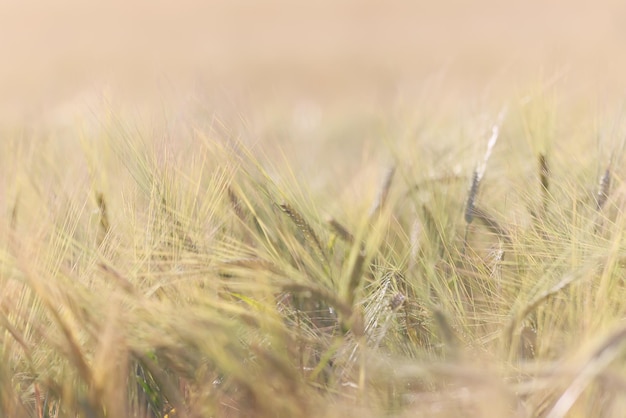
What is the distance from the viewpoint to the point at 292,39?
12250 millimetres

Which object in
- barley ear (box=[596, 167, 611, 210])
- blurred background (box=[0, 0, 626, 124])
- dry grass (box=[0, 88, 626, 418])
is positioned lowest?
blurred background (box=[0, 0, 626, 124])

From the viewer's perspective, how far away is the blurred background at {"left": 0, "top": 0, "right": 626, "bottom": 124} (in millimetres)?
7824

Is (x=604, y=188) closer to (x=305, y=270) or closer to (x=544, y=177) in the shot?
(x=544, y=177)

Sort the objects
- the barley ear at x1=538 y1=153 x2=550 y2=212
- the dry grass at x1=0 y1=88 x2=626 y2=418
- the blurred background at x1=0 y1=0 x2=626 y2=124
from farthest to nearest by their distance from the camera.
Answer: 1. the blurred background at x1=0 y1=0 x2=626 y2=124
2. the barley ear at x1=538 y1=153 x2=550 y2=212
3. the dry grass at x1=0 y1=88 x2=626 y2=418

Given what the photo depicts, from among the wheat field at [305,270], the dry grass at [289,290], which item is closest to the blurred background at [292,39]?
the wheat field at [305,270]

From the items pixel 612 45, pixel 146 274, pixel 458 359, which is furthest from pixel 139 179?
pixel 612 45

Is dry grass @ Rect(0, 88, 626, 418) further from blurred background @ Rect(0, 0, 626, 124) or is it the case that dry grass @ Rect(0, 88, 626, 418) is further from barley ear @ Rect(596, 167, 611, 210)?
blurred background @ Rect(0, 0, 626, 124)

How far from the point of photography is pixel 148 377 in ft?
3.25

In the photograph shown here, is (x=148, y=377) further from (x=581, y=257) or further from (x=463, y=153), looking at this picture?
(x=463, y=153)

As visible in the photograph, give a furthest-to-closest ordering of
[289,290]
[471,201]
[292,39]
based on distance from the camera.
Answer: [292,39] → [471,201] → [289,290]

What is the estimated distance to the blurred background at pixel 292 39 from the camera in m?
7.82

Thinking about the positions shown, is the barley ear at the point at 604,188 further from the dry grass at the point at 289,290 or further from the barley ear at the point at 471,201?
the barley ear at the point at 471,201

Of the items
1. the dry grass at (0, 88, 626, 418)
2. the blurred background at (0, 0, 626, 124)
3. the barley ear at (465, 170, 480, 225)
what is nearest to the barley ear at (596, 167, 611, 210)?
the dry grass at (0, 88, 626, 418)

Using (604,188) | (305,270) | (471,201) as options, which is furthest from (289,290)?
(604,188)
